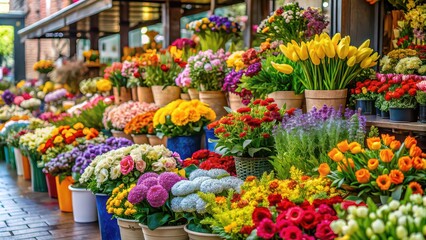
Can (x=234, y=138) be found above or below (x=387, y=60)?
below

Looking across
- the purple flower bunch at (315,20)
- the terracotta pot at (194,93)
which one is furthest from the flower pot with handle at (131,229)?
the terracotta pot at (194,93)

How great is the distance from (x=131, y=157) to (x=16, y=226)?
1946 mm

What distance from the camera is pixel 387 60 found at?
18.3 ft

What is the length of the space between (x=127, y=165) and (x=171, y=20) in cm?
445

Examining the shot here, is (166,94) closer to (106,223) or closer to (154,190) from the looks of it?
(106,223)

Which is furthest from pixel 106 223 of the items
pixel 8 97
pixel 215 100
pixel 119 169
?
pixel 8 97

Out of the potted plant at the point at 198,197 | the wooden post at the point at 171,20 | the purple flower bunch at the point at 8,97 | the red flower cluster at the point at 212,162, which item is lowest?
the potted plant at the point at 198,197

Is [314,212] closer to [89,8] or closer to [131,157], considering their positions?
[131,157]

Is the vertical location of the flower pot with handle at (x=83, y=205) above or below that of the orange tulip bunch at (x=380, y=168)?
below

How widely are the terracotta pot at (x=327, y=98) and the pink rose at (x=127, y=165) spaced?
4.72 feet

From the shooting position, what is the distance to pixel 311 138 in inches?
175

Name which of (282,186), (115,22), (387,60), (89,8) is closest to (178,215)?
(282,186)

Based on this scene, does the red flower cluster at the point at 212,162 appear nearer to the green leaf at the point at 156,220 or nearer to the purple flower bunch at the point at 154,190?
the purple flower bunch at the point at 154,190

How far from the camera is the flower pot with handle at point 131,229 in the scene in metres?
4.79
